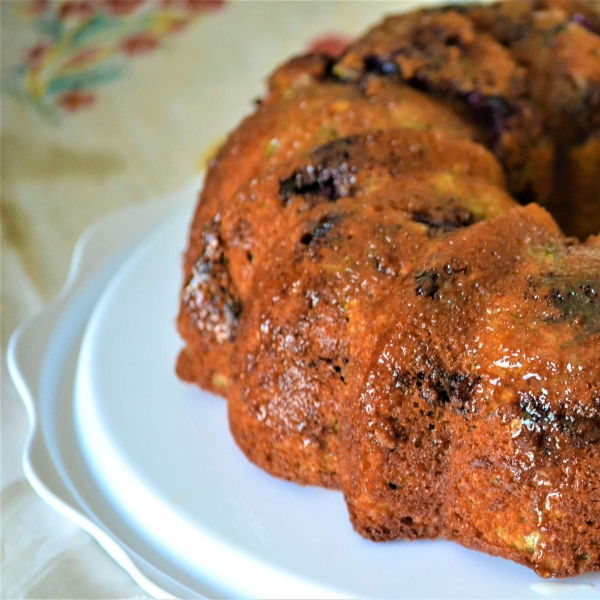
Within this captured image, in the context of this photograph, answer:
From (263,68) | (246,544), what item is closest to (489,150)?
(246,544)

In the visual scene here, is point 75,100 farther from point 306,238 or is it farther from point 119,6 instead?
point 306,238

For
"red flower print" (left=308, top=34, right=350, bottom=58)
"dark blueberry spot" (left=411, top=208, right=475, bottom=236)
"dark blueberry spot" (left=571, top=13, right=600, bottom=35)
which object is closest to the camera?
"dark blueberry spot" (left=411, top=208, right=475, bottom=236)

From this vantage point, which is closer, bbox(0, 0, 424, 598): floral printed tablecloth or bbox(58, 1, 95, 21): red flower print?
bbox(0, 0, 424, 598): floral printed tablecloth

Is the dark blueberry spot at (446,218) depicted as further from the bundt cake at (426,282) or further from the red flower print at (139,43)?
the red flower print at (139,43)

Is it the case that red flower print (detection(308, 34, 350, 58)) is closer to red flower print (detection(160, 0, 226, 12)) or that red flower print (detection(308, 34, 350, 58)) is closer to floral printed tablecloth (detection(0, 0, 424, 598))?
floral printed tablecloth (detection(0, 0, 424, 598))

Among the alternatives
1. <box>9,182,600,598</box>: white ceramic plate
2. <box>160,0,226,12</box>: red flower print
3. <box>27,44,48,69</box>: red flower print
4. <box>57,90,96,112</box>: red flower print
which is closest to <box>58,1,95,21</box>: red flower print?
<box>27,44,48,69</box>: red flower print

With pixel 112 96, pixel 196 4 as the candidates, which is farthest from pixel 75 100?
pixel 196 4
